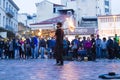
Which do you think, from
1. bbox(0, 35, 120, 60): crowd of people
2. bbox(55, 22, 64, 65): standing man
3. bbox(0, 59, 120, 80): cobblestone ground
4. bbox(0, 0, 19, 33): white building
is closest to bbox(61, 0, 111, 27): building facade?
bbox(0, 0, 19, 33): white building

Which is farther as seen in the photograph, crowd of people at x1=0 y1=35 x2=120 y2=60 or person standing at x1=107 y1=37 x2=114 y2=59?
person standing at x1=107 y1=37 x2=114 y2=59

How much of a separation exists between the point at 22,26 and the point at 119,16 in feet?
84.4

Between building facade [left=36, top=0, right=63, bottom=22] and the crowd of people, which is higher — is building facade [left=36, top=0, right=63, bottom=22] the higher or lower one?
the higher one

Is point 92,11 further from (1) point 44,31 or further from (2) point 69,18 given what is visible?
(1) point 44,31

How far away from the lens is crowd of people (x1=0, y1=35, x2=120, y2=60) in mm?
19906

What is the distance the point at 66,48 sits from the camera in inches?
816

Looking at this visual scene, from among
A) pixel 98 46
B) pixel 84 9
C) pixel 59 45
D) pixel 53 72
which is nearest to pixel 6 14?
pixel 84 9

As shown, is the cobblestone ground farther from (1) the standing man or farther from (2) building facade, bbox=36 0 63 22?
(2) building facade, bbox=36 0 63 22

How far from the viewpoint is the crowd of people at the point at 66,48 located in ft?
65.3

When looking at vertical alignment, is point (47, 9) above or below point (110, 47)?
above

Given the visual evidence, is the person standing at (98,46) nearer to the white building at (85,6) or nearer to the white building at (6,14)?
the white building at (6,14)

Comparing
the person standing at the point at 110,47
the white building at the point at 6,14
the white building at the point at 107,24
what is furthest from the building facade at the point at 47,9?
the person standing at the point at 110,47

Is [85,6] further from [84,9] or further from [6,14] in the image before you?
[6,14]

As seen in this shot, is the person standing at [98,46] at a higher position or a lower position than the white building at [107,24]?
lower
